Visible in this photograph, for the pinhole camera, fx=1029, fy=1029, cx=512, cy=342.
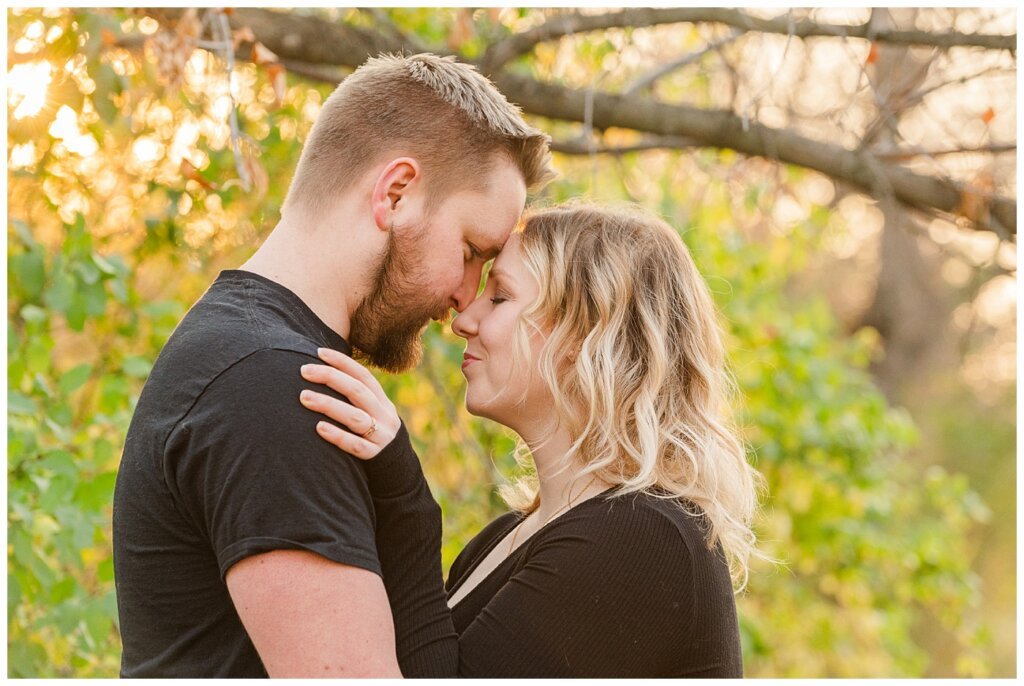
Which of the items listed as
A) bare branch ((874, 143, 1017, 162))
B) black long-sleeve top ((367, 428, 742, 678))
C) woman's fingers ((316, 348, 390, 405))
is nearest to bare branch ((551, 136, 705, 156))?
bare branch ((874, 143, 1017, 162))

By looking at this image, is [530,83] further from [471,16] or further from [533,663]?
[533,663]

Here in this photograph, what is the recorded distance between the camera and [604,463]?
2.04 meters

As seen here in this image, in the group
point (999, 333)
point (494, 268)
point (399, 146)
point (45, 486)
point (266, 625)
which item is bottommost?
point (999, 333)

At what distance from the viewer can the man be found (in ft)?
4.56

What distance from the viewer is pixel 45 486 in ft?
8.16

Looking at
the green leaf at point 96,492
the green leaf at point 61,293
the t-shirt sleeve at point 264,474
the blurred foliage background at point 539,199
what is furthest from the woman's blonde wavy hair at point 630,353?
the green leaf at point 61,293

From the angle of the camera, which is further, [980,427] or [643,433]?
[980,427]

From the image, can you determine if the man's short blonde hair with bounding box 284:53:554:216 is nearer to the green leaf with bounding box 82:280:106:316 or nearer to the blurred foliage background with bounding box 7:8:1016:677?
the blurred foliage background with bounding box 7:8:1016:677

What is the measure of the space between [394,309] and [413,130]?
13.0 inches

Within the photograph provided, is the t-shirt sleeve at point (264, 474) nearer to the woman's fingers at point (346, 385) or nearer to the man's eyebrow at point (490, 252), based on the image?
the woman's fingers at point (346, 385)

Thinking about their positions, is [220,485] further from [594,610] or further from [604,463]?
[604,463]

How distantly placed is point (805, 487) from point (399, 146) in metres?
4.37

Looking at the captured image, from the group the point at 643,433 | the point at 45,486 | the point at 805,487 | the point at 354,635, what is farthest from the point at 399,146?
the point at 805,487

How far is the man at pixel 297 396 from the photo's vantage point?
139 centimetres
